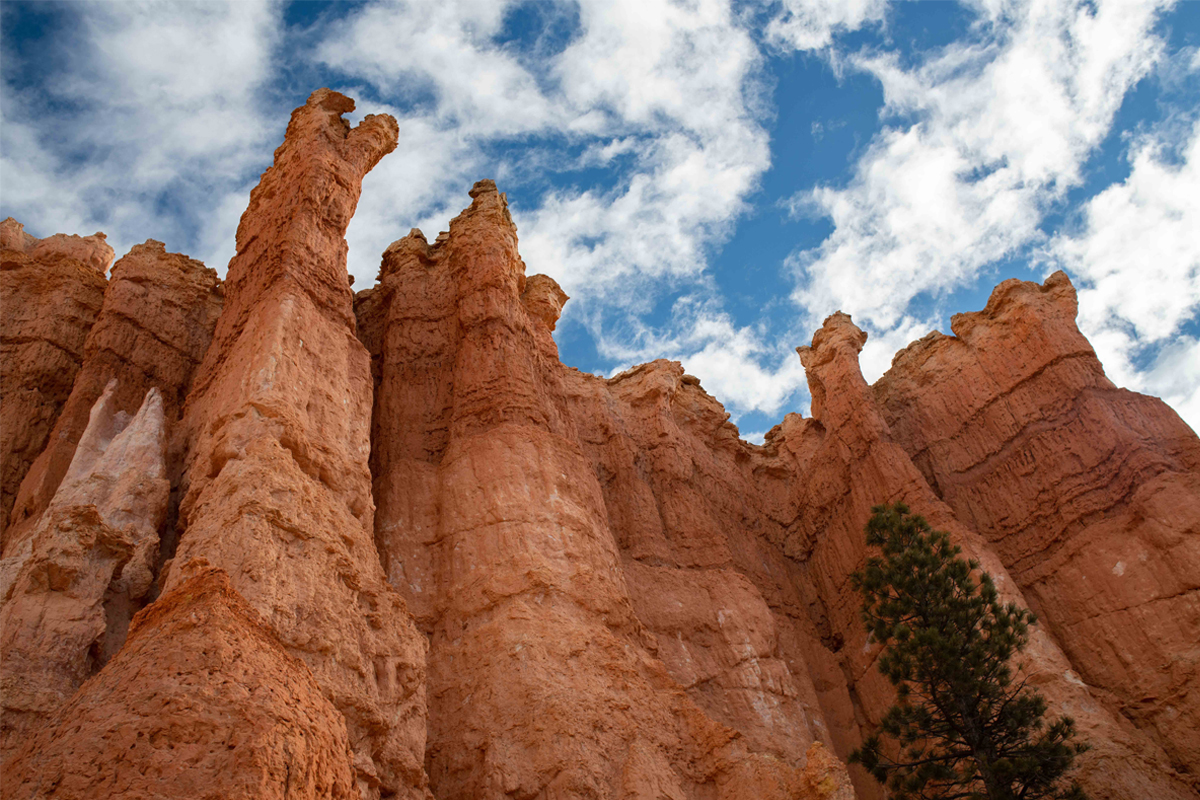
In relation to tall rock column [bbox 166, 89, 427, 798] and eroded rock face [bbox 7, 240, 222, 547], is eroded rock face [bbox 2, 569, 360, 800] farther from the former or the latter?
eroded rock face [bbox 7, 240, 222, 547]

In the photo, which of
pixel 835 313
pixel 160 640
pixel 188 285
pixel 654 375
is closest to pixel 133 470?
pixel 160 640

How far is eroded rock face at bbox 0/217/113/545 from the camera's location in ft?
54.5

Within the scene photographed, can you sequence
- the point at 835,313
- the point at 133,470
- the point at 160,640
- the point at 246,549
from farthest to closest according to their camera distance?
the point at 835,313
the point at 133,470
the point at 246,549
the point at 160,640

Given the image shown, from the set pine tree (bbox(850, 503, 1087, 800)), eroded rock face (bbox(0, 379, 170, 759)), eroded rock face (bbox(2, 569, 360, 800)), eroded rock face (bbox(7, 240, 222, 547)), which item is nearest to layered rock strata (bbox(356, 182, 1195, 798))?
pine tree (bbox(850, 503, 1087, 800))

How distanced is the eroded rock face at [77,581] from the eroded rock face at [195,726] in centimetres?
389

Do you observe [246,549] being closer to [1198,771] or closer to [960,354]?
[1198,771]

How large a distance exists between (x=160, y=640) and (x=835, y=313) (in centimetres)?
2566

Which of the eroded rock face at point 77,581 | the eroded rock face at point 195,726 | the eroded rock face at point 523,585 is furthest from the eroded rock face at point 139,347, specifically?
the eroded rock face at point 195,726

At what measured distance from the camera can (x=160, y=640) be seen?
624 centimetres

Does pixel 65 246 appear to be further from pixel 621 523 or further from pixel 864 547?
pixel 864 547

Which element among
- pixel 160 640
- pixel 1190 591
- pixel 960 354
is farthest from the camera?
pixel 960 354

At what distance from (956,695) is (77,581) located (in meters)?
13.9

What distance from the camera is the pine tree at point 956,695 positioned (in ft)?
44.2

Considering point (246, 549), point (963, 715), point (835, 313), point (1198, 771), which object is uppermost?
point (835, 313)
